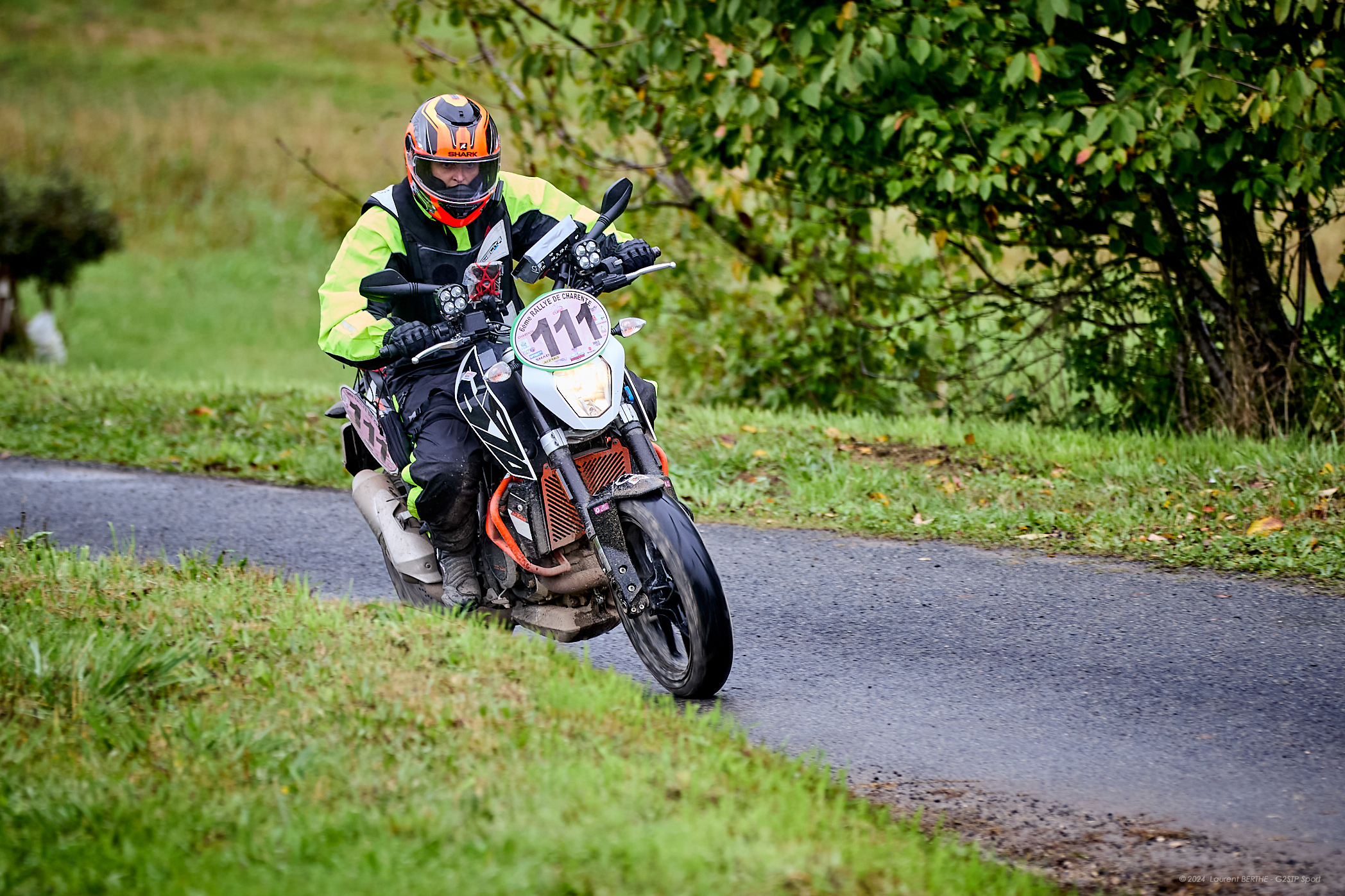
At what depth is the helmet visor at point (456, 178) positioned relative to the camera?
4.70m

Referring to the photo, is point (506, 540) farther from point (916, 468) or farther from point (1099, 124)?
point (1099, 124)

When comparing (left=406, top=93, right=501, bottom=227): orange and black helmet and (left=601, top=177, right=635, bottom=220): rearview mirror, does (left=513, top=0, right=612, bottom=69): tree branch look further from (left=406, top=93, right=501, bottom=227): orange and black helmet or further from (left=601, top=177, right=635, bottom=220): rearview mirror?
(left=601, top=177, right=635, bottom=220): rearview mirror

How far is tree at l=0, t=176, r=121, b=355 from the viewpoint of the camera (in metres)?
17.9

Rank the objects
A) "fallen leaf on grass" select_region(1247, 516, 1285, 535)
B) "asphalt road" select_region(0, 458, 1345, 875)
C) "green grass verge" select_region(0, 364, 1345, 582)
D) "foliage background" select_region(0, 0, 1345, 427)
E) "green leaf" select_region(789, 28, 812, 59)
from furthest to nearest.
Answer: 1. "foliage background" select_region(0, 0, 1345, 427)
2. "green leaf" select_region(789, 28, 812, 59)
3. "green grass verge" select_region(0, 364, 1345, 582)
4. "fallen leaf on grass" select_region(1247, 516, 1285, 535)
5. "asphalt road" select_region(0, 458, 1345, 875)

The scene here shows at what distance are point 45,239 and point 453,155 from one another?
1632 cm

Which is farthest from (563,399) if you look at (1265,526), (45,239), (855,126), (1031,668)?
(45,239)

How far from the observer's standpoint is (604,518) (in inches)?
173

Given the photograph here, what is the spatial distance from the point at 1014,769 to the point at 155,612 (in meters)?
2.98

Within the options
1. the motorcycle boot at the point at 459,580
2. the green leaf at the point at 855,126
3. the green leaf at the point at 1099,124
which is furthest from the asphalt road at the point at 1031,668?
the green leaf at the point at 855,126

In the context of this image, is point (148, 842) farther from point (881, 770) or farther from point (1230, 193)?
point (1230, 193)

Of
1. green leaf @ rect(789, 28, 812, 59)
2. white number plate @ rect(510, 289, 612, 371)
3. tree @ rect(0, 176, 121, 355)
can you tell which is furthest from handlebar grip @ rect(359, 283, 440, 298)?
tree @ rect(0, 176, 121, 355)

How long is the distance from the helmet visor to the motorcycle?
19cm

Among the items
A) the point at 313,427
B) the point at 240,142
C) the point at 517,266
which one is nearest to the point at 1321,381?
the point at 517,266

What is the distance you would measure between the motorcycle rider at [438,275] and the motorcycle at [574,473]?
7 cm
